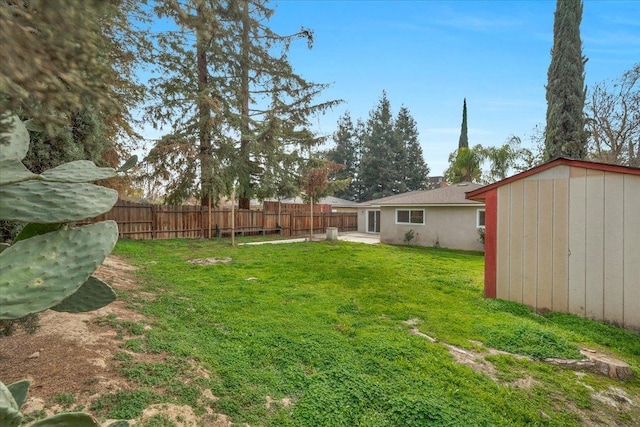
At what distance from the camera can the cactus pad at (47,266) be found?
85 centimetres

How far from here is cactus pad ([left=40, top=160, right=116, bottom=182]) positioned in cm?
114

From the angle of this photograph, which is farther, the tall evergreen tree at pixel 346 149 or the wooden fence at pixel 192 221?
the tall evergreen tree at pixel 346 149

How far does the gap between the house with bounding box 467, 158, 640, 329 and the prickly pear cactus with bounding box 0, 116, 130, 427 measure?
6.06m

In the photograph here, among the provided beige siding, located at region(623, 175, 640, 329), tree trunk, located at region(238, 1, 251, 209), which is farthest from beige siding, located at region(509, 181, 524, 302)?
tree trunk, located at region(238, 1, 251, 209)

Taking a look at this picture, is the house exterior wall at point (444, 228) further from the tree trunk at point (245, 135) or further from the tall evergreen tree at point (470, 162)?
the tree trunk at point (245, 135)

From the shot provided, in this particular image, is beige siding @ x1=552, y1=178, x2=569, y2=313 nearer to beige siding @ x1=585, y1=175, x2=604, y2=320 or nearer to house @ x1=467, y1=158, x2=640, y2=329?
house @ x1=467, y1=158, x2=640, y2=329

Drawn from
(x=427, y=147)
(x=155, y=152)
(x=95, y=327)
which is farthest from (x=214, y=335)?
(x=427, y=147)

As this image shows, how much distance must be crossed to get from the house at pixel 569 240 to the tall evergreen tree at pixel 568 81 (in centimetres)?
792

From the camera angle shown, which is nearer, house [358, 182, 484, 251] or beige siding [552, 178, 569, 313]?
beige siding [552, 178, 569, 313]

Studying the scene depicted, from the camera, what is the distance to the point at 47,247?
98cm

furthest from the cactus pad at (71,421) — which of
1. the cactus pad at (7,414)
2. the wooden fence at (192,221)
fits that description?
the wooden fence at (192,221)

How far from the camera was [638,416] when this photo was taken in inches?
106

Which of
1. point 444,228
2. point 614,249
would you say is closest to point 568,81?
point 444,228

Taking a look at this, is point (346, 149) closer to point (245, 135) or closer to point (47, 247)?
point (245, 135)
